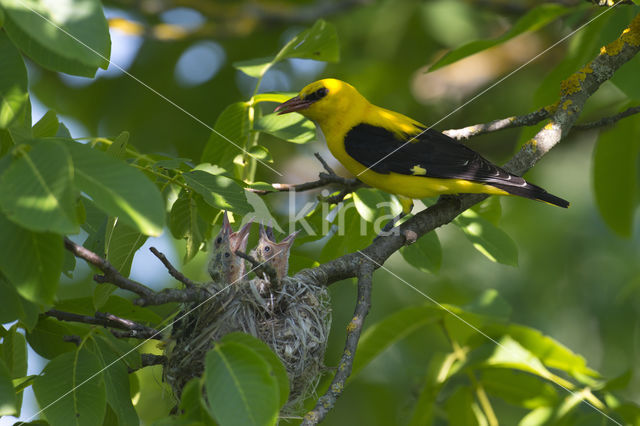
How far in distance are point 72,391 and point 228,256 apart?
1.36 metres

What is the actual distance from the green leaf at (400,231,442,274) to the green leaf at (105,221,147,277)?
5.00 ft

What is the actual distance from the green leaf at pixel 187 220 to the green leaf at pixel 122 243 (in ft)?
1.47

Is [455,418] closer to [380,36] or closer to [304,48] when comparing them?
[304,48]

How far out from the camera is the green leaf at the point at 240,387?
193cm

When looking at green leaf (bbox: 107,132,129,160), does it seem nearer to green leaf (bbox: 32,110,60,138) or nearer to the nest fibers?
green leaf (bbox: 32,110,60,138)

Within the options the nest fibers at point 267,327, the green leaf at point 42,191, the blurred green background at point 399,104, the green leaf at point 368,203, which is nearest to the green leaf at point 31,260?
the green leaf at point 42,191

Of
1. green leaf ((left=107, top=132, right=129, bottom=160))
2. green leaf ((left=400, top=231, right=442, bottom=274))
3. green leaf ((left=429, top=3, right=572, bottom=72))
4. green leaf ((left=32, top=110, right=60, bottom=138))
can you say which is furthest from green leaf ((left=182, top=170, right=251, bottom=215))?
green leaf ((left=429, top=3, right=572, bottom=72))

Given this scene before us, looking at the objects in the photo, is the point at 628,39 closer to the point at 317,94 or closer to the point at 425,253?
the point at 425,253

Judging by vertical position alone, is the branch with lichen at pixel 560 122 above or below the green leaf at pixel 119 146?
below

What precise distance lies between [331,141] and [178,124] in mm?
2520

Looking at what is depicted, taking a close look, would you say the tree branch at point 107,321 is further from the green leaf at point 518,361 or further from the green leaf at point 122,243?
the green leaf at point 518,361

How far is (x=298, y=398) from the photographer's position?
3.23 meters

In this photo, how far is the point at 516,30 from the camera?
12.5 ft

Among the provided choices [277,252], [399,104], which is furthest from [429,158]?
[399,104]
